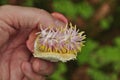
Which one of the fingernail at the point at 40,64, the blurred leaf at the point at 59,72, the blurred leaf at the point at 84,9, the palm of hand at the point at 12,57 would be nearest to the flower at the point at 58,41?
the fingernail at the point at 40,64

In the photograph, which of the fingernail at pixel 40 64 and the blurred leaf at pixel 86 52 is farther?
the blurred leaf at pixel 86 52

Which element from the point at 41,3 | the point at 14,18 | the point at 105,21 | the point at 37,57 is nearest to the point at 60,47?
the point at 37,57

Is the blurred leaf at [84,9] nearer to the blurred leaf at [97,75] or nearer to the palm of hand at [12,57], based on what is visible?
the blurred leaf at [97,75]

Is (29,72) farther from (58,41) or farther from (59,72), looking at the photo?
(59,72)

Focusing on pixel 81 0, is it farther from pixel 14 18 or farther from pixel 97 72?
pixel 14 18

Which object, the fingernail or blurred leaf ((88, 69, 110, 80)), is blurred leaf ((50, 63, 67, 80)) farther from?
the fingernail

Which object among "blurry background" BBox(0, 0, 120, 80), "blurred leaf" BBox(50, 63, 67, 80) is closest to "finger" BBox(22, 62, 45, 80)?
"blurry background" BBox(0, 0, 120, 80)
